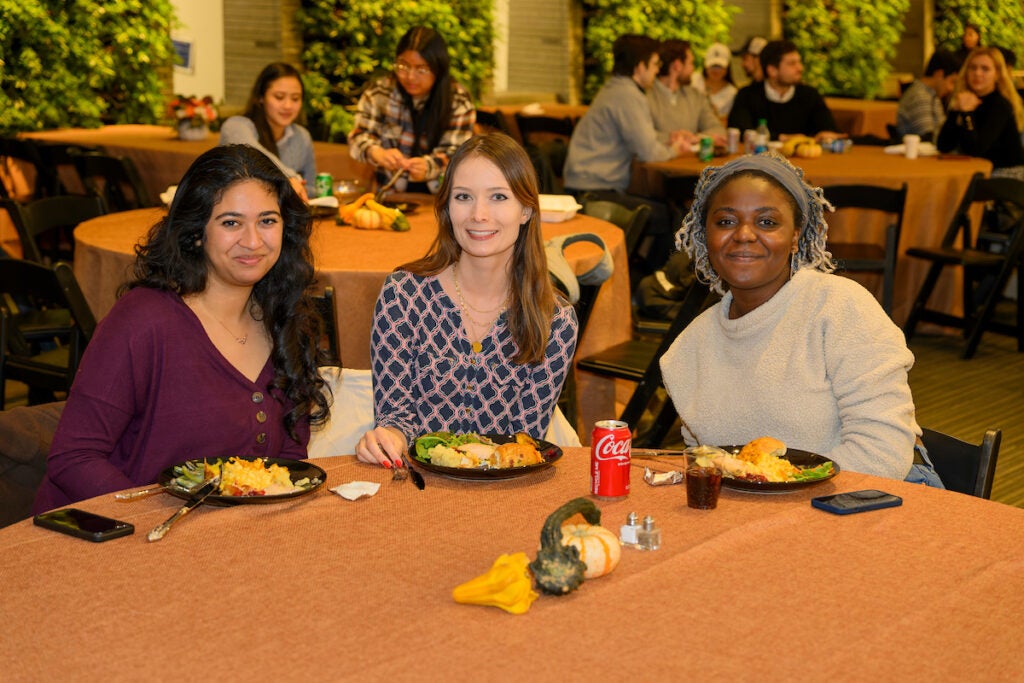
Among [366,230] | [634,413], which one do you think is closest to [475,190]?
[634,413]

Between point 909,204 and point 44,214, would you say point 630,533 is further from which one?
point 909,204

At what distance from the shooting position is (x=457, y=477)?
7.13ft

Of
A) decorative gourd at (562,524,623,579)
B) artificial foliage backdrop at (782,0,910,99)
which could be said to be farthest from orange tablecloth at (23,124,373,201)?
artificial foliage backdrop at (782,0,910,99)

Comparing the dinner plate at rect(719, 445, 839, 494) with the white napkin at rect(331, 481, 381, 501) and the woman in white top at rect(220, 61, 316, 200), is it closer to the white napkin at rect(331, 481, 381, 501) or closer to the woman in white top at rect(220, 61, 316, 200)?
the white napkin at rect(331, 481, 381, 501)

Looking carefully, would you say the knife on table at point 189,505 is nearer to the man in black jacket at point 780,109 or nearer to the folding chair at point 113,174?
the folding chair at point 113,174

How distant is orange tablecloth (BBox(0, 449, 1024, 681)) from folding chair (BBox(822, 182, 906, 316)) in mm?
4163

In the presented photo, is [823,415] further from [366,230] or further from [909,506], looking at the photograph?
[366,230]

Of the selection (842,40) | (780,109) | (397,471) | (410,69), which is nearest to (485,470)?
(397,471)

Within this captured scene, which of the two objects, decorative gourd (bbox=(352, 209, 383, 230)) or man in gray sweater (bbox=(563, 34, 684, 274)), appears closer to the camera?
decorative gourd (bbox=(352, 209, 383, 230))

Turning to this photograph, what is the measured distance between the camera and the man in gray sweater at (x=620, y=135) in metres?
7.38

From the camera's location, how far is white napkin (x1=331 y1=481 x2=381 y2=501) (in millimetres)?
2086

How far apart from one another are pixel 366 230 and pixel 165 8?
559 centimetres

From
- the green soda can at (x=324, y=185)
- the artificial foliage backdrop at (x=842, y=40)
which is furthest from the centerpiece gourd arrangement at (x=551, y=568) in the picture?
the artificial foliage backdrop at (x=842, y=40)

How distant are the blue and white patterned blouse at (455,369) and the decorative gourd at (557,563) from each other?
3.58 ft
